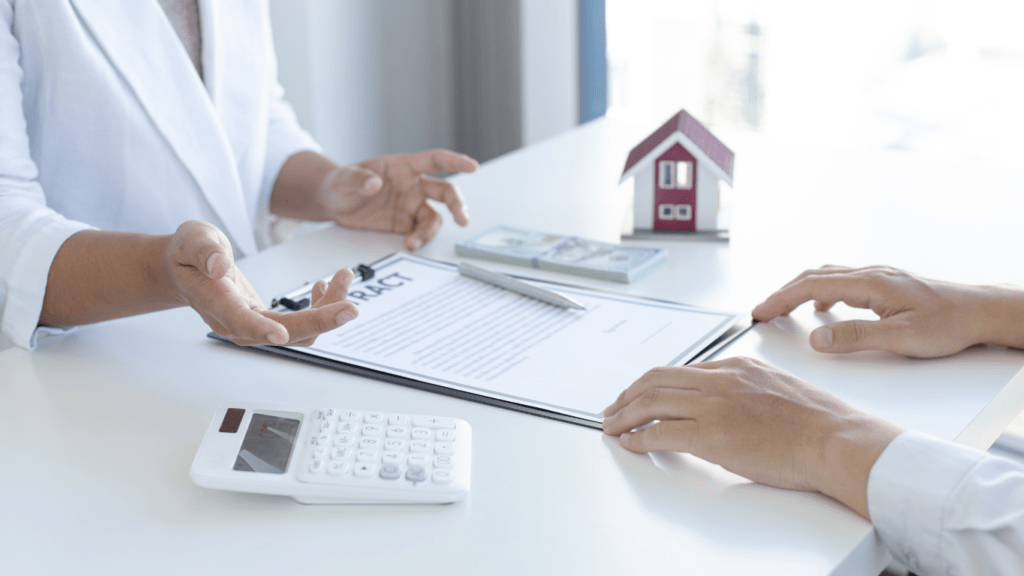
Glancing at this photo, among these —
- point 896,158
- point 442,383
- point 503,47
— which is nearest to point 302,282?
point 442,383

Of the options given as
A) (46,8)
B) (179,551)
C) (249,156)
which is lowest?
(179,551)

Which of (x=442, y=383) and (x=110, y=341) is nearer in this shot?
(x=442, y=383)

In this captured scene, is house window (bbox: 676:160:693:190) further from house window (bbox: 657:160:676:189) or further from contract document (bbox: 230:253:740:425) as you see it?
contract document (bbox: 230:253:740:425)

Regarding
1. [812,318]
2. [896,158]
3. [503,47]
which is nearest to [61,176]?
[812,318]

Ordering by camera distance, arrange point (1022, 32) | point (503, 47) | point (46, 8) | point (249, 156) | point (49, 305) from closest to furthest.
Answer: point (49, 305) < point (46, 8) < point (249, 156) < point (1022, 32) < point (503, 47)

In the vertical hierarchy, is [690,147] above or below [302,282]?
above

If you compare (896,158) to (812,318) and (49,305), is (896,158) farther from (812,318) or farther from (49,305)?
(49,305)

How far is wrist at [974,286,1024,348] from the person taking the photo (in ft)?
2.75

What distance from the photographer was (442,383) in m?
0.80

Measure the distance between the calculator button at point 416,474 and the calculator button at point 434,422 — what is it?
0.06m

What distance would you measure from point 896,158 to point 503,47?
1.67 m

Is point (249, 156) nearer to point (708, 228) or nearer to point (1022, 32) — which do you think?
point (708, 228)

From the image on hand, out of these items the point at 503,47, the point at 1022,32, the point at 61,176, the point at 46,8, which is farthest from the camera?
the point at 503,47

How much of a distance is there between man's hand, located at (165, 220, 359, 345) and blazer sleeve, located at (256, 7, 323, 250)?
0.59 m
